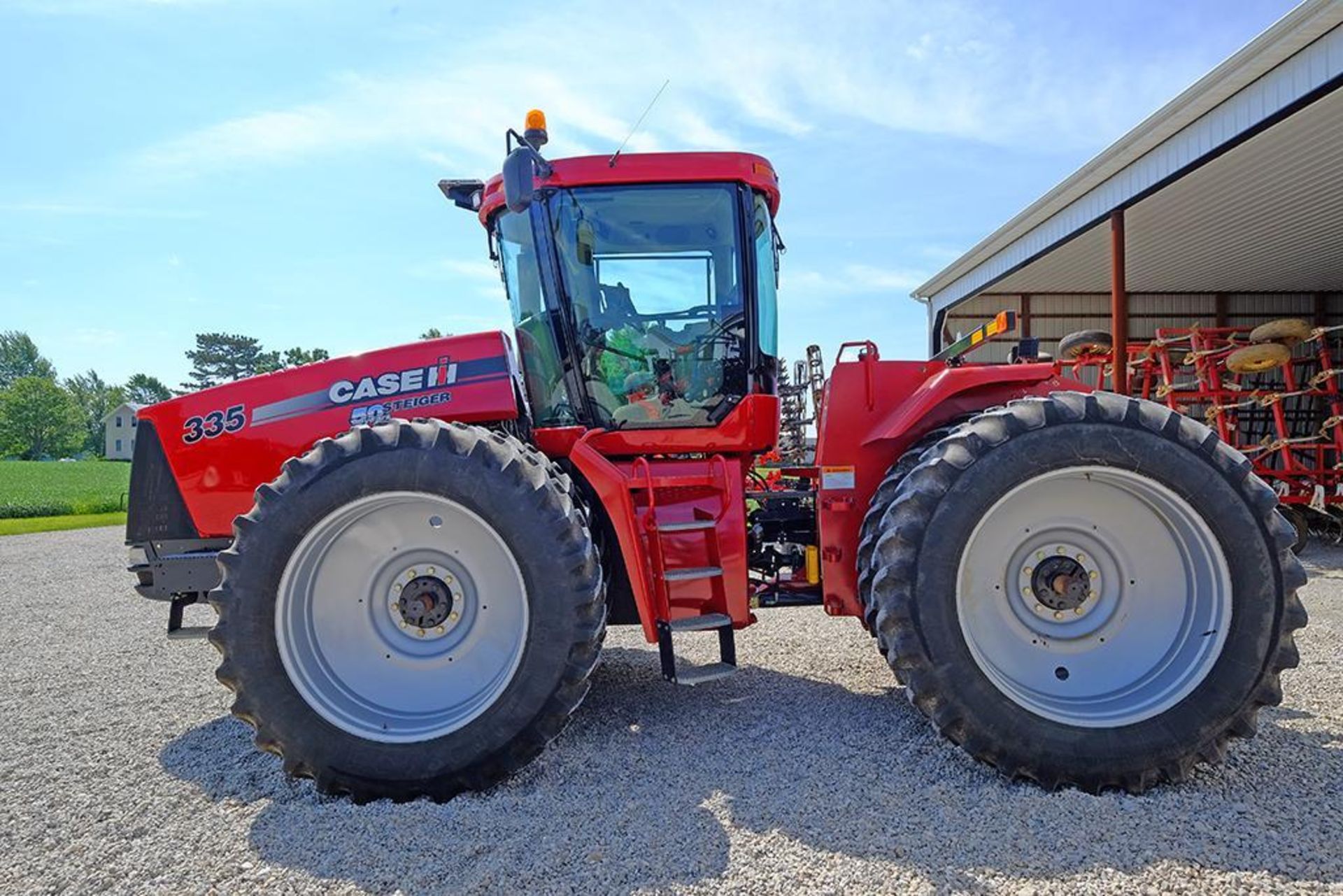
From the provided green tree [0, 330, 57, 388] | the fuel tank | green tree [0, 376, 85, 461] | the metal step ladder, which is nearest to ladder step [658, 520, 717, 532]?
the metal step ladder

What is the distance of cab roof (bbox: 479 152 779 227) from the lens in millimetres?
3914

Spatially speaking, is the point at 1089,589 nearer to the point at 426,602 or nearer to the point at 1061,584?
the point at 1061,584

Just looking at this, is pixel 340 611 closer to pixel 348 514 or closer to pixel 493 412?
pixel 348 514

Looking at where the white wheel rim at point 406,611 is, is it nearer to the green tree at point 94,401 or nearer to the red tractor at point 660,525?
the red tractor at point 660,525

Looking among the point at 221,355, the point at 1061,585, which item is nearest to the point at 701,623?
the point at 1061,585

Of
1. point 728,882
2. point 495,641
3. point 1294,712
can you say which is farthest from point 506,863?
point 1294,712

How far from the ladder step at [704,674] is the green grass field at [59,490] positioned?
1530cm

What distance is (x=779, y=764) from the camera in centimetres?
326

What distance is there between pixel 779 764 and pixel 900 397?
175 centimetres

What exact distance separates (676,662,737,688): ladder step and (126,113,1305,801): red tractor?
24mm

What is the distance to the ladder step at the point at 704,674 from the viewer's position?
11.0ft

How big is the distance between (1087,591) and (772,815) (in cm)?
158

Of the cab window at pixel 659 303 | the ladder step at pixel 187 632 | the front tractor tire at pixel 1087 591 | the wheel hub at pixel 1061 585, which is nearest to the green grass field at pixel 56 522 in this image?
the ladder step at pixel 187 632

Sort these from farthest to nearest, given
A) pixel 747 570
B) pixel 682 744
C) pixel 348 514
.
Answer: pixel 747 570, pixel 682 744, pixel 348 514
